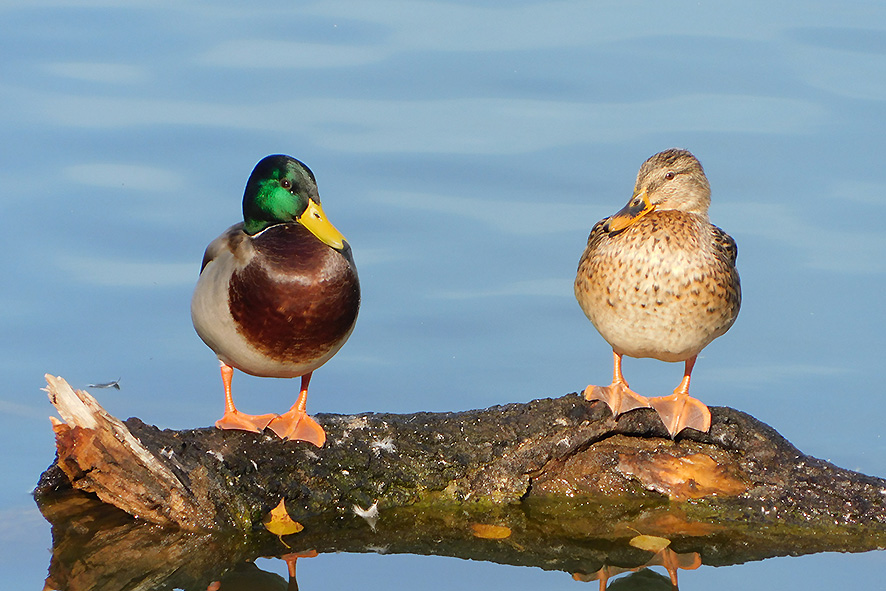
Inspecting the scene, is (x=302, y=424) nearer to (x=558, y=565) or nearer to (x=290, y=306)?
(x=290, y=306)

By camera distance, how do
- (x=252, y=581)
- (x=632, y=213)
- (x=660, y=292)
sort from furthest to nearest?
(x=632, y=213) < (x=660, y=292) < (x=252, y=581)

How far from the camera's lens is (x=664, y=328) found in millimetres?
4410

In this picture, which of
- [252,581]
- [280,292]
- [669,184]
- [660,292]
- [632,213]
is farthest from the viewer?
[669,184]

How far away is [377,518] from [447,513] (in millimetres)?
250

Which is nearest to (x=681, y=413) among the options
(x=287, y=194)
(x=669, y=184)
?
(x=669, y=184)

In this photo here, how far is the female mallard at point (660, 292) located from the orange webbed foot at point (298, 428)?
997 millimetres

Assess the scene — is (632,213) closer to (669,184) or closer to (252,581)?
(669,184)

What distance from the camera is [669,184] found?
477 cm

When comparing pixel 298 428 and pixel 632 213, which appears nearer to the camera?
pixel 298 428

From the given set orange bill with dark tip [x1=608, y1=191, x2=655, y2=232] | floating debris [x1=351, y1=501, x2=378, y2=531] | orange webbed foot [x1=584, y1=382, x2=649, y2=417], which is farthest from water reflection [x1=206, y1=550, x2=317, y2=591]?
orange bill with dark tip [x1=608, y1=191, x2=655, y2=232]

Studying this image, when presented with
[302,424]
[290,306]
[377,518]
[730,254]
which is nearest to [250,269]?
[290,306]

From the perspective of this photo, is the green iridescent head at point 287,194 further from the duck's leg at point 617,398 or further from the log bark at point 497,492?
the duck's leg at point 617,398

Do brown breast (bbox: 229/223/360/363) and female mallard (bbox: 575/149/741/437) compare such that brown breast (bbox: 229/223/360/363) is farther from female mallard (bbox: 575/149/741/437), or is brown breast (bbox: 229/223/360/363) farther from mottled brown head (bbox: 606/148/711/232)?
mottled brown head (bbox: 606/148/711/232)

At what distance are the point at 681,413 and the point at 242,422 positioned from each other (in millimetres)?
1584
